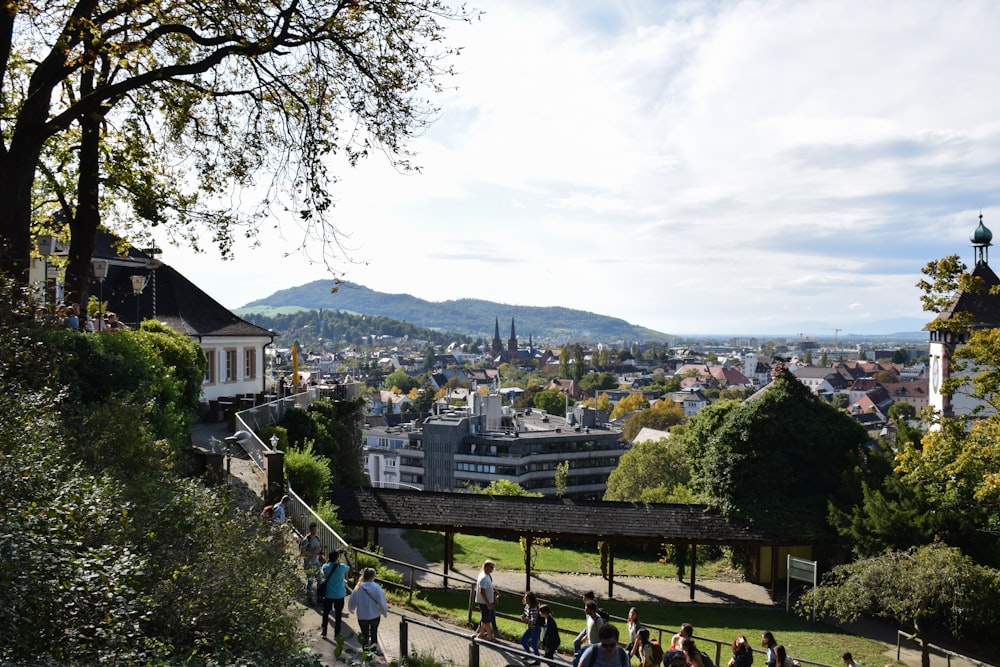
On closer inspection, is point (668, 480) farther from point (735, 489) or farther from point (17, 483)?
point (17, 483)

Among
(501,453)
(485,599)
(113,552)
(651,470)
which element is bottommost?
(501,453)

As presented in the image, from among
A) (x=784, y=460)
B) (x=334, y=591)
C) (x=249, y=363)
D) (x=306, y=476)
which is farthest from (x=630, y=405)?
(x=334, y=591)

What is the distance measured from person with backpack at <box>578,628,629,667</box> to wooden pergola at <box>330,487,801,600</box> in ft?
50.8

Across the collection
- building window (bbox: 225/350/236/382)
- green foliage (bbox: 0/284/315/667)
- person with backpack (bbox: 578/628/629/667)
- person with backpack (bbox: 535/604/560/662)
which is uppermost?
building window (bbox: 225/350/236/382)

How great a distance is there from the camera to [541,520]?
23266mm

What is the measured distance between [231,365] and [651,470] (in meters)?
31.9

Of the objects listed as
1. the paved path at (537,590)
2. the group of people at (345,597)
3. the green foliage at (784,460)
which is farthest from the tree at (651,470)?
the group of people at (345,597)

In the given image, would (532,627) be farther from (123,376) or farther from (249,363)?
(249,363)

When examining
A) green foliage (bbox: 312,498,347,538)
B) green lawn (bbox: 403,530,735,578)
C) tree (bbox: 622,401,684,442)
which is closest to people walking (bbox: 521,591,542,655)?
green foliage (bbox: 312,498,347,538)

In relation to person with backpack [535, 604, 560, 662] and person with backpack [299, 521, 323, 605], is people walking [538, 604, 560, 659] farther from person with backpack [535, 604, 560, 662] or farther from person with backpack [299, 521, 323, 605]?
person with backpack [299, 521, 323, 605]

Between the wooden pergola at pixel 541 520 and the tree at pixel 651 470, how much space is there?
2976 cm

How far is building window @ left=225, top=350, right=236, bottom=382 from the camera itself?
31122 millimetres

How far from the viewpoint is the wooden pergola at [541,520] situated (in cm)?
2286

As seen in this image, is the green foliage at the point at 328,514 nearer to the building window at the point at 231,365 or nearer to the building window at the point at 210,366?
the building window at the point at 210,366
